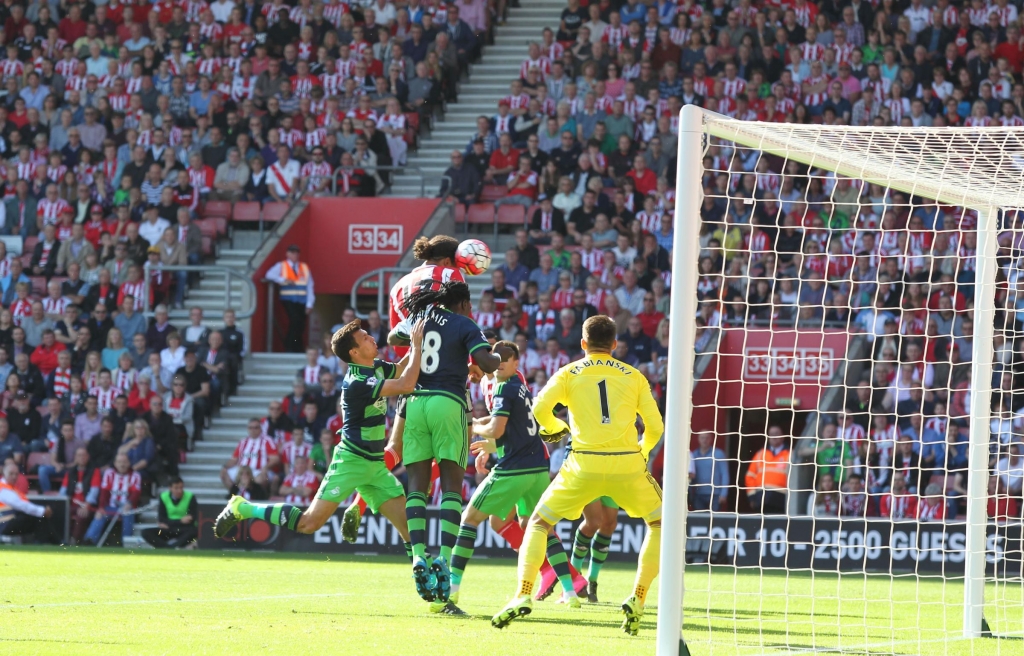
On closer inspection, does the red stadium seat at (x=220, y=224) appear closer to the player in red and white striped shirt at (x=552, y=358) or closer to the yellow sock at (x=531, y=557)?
the player in red and white striped shirt at (x=552, y=358)

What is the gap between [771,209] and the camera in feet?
61.5

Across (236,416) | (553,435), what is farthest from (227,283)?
(553,435)

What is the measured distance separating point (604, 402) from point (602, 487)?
1.60 ft

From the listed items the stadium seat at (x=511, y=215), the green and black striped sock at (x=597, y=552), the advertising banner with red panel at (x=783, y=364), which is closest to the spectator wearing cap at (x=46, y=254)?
the stadium seat at (x=511, y=215)

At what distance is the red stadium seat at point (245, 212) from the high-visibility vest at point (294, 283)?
5.13 ft

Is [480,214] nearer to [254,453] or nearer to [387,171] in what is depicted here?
[387,171]

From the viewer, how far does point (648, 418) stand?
798 centimetres

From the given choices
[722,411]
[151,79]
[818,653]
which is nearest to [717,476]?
[722,411]

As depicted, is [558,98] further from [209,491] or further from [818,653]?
[818,653]

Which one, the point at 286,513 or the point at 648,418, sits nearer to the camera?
the point at 648,418

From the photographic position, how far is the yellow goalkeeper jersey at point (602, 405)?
7.96 metres

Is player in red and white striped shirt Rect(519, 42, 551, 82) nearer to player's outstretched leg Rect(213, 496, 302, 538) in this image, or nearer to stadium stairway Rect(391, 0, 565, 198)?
stadium stairway Rect(391, 0, 565, 198)

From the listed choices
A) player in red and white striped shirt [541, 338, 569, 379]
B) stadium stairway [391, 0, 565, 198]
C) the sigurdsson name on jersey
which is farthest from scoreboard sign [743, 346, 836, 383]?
the sigurdsson name on jersey

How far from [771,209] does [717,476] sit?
12.6ft
